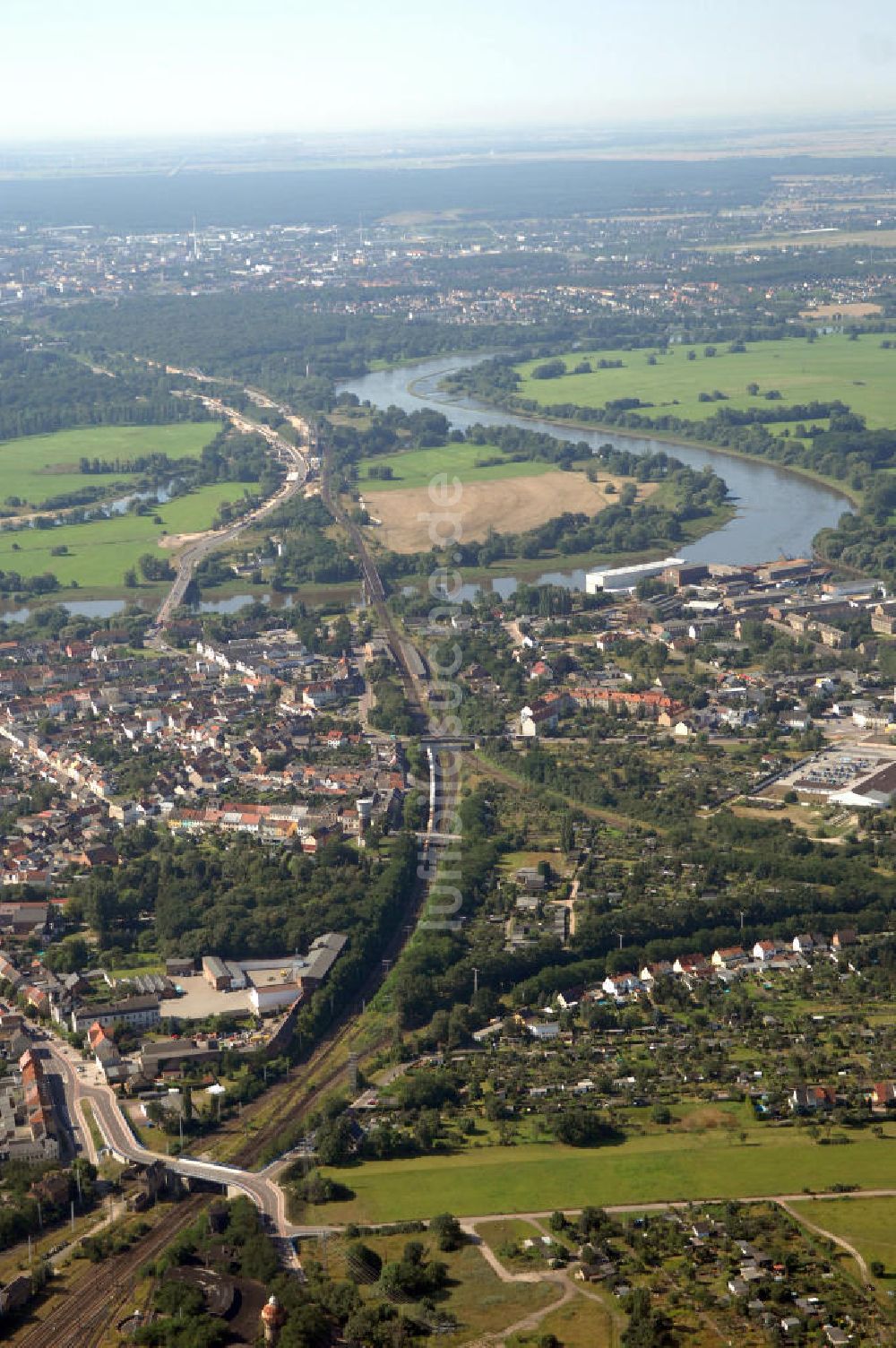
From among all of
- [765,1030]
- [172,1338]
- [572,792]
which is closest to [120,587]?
[572,792]

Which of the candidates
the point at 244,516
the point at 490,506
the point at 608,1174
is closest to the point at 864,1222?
the point at 608,1174

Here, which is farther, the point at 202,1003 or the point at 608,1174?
the point at 202,1003

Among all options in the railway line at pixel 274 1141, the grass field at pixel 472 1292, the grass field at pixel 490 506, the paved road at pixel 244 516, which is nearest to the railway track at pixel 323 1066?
the railway line at pixel 274 1141

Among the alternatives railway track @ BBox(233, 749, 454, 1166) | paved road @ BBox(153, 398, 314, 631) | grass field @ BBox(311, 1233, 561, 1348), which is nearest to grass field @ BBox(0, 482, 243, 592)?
paved road @ BBox(153, 398, 314, 631)

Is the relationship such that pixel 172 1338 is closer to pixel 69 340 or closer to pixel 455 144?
pixel 69 340

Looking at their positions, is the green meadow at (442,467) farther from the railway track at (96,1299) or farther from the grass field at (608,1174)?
the railway track at (96,1299)

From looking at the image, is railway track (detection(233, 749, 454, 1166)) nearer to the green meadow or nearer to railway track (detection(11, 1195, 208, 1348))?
railway track (detection(11, 1195, 208, 1348))

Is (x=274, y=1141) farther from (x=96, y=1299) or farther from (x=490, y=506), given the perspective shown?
(x=490, y=506)
